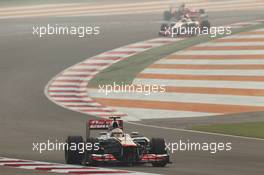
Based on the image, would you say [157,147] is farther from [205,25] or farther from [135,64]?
[205,25]

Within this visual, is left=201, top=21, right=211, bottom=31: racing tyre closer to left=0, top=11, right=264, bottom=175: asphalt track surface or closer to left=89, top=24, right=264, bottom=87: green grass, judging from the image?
left=89, top=24, right=264, bottom=87: green grass

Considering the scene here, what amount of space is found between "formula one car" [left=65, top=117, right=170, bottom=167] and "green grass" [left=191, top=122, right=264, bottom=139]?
643 centimetres

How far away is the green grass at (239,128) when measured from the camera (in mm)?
26487

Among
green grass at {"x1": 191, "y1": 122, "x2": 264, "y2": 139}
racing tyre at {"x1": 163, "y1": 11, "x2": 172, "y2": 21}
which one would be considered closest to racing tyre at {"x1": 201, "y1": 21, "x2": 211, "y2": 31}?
racing tyre at {"x1": 163, "y1": 11, "x2": 172, "y2": 21}

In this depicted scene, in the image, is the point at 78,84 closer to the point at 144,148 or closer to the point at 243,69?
the point at 243,69

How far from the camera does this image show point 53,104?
32.7 metres

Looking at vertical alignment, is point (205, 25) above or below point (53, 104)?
above

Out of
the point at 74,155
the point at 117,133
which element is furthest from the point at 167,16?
the point at 74,155

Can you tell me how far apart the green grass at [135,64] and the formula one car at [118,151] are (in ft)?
53.0

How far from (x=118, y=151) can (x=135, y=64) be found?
2110cm

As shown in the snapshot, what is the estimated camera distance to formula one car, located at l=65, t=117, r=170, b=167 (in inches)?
779

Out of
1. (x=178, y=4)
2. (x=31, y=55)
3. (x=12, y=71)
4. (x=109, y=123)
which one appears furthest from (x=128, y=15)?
(x=109, y=123)

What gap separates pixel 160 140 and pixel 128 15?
126ft

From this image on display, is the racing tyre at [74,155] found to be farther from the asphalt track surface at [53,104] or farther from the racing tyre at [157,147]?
the racing tyre at [157,147]
